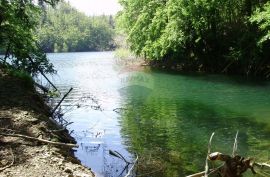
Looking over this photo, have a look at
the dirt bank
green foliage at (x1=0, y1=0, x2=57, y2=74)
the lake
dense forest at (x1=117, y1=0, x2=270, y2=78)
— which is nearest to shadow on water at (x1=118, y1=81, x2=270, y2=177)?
the lake

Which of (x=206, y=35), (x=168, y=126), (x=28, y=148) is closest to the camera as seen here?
(x=28, y=148)

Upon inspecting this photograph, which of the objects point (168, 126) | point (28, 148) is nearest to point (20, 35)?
point (168, 126)

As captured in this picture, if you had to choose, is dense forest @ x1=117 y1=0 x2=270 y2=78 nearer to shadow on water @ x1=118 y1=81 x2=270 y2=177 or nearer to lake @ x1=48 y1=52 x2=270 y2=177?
lake @ x1=48 y1=52 x2=270 y2=177

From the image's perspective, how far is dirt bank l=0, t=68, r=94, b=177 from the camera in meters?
7.60

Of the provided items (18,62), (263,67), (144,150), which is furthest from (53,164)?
(263,67)

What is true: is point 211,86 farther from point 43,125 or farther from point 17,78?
point 43,125

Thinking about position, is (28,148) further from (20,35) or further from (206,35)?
(206,35)

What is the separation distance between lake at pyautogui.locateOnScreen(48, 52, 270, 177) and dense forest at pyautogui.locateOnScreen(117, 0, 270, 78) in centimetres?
958

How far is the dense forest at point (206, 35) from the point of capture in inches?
1508

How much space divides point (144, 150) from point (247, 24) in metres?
29.7

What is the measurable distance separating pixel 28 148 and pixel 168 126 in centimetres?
894

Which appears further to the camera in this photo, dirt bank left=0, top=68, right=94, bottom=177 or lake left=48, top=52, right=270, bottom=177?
lake left=48, top=52, right=270, bottom=177

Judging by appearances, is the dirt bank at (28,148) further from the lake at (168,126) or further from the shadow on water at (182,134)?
the shadow on water at (182,134)

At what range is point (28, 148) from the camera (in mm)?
8641
